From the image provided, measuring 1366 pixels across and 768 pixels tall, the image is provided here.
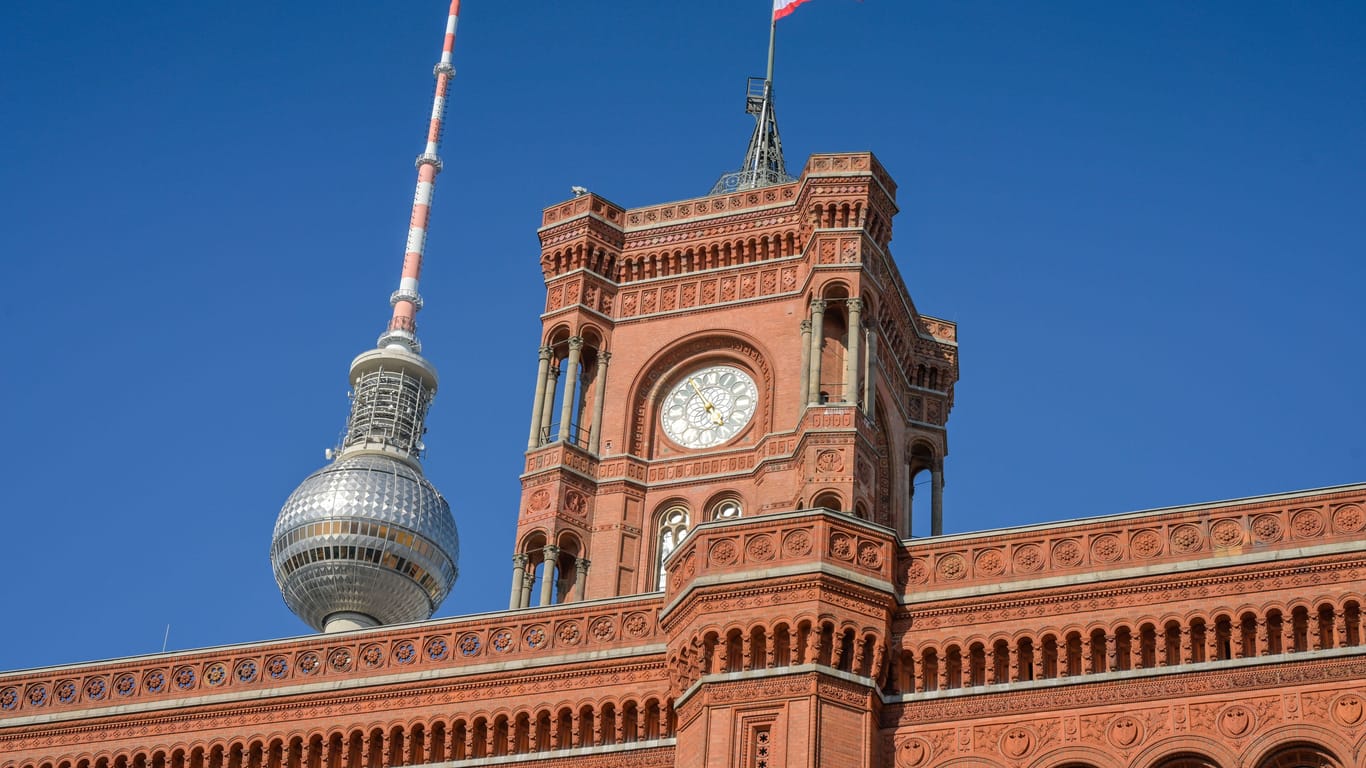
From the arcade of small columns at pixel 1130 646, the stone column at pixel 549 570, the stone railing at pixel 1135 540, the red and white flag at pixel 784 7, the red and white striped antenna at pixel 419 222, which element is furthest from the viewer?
the red and white striped antenna at pixel 419 222

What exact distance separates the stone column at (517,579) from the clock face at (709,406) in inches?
202

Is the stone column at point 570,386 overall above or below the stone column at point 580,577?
above

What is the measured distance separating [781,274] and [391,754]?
20456 millimetres

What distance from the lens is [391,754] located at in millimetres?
39219

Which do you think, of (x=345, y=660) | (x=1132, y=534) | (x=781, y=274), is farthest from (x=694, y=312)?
(x=1132, y=534)

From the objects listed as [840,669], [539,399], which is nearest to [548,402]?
[539,399]

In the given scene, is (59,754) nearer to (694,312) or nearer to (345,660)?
(345,660)

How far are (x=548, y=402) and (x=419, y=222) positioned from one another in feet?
87.3

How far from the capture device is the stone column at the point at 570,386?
5407cm

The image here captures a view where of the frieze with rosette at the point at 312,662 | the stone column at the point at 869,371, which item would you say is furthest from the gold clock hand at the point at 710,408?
the frieze with rosette at the point at 312,662

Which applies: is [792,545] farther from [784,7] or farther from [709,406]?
[784,7]

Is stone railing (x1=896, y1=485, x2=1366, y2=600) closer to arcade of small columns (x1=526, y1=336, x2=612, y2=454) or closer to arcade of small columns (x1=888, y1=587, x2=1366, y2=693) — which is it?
arcade of small columns (x1=888, y1=587, x2=1366, y2=693)

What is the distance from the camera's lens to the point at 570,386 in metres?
54.7

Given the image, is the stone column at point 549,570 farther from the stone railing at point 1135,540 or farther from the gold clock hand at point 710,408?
the stone railing at point 1135,540
